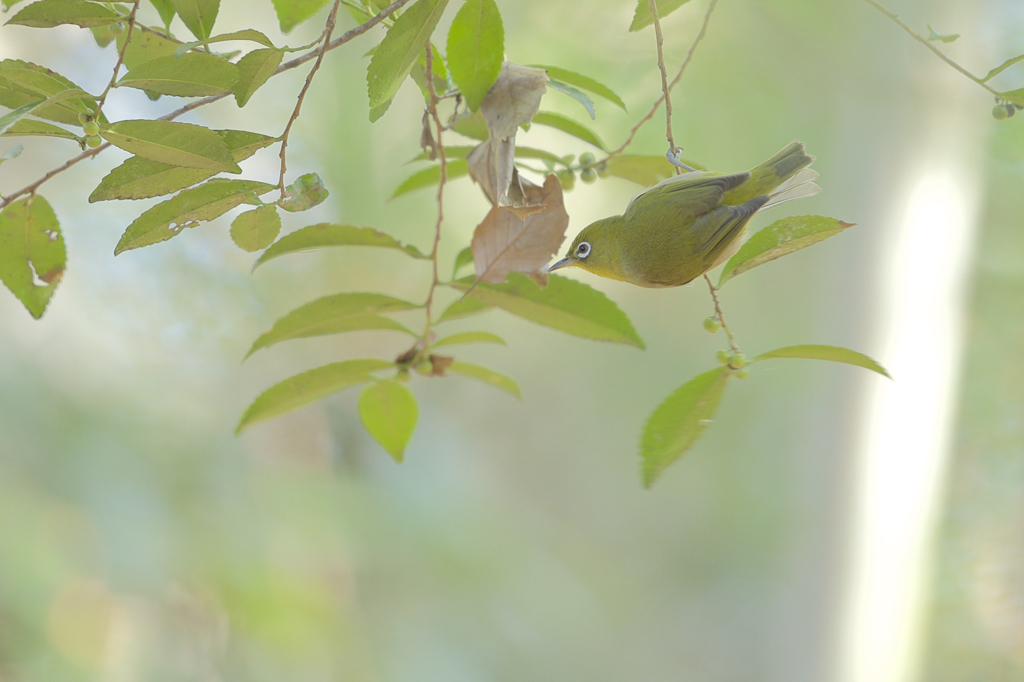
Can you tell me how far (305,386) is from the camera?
19.7 inches

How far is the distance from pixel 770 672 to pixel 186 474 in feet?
5.33

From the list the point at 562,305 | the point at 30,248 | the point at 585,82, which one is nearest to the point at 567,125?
the point at 585,82

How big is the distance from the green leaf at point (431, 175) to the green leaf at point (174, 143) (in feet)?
0.62

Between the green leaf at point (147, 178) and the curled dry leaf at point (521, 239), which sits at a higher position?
the curled dry leaf at point (521, 239)

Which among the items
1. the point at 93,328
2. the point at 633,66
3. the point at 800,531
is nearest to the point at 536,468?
the point at 800,531

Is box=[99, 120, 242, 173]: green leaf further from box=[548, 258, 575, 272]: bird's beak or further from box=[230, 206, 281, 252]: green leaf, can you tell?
box=[548, 258, 575, 272]: bird's beak

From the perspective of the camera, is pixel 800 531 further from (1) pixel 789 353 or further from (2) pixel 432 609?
(1) pixel 789 353

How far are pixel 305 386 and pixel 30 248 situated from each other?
19cm

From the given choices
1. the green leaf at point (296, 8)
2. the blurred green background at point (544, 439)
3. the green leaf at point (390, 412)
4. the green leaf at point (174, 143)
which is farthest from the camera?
the blurred green background at point (544, 439)

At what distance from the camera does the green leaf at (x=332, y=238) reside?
45 cm

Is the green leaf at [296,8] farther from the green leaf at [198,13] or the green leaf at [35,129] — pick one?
the green leaf at [35,129]

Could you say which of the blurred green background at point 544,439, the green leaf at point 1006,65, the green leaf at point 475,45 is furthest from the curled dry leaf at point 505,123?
the blurred green background at point 544,439

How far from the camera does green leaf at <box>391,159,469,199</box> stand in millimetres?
493

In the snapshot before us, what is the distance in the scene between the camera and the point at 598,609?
1.92 m
